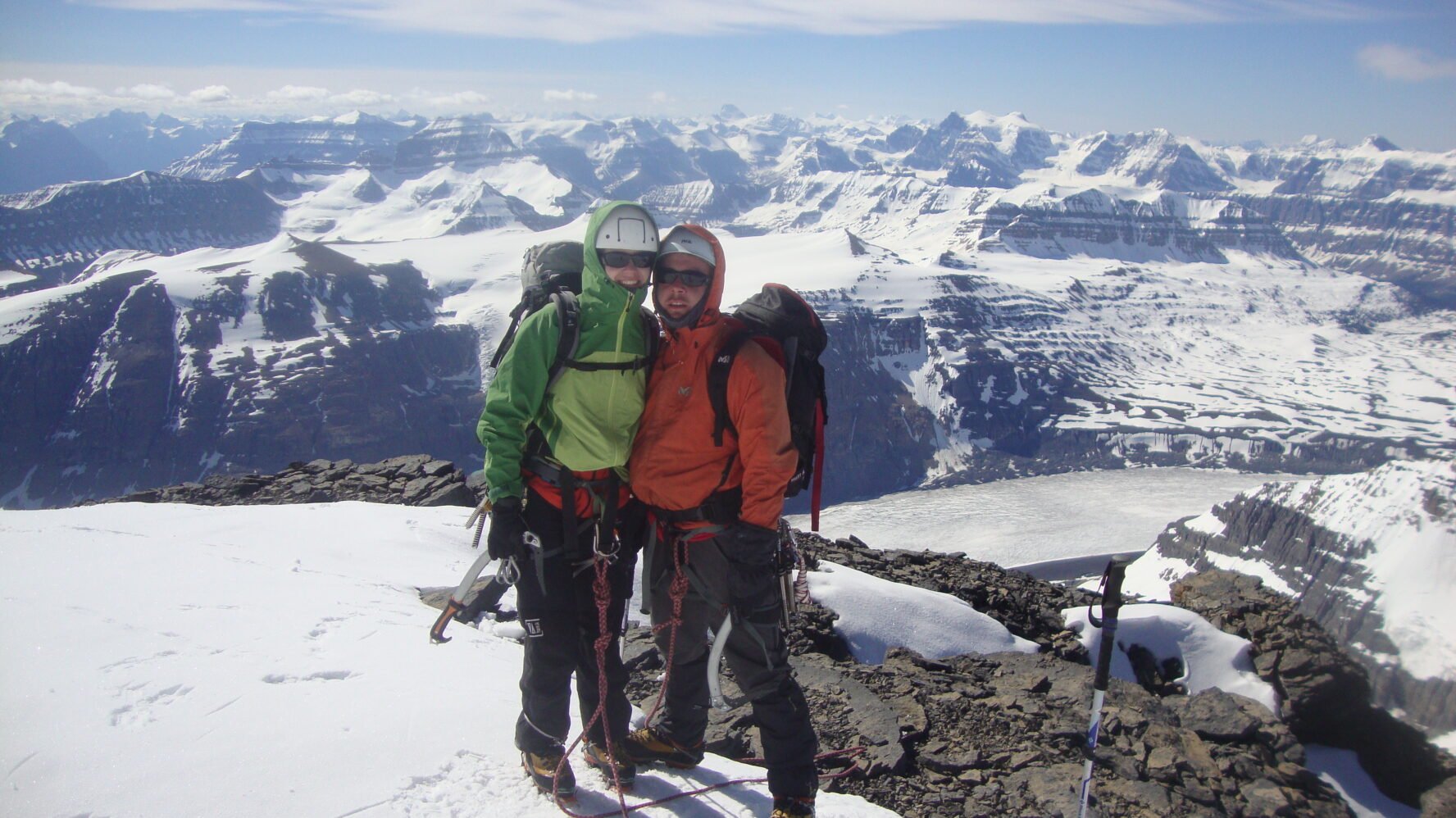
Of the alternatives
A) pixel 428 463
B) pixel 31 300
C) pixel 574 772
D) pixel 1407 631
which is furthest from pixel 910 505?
pixel 31 300

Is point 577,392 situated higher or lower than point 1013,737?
higher

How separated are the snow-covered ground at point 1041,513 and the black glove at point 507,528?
123 m

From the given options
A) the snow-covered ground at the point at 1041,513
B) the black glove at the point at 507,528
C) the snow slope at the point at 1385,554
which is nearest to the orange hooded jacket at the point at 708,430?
the black glove at the point at 507,528

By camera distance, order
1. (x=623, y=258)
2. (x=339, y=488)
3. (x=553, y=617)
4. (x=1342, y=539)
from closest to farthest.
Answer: (x=623, y=258)
(x=553, y=617)
(x=339, y=488)
(x=1342, y=539)

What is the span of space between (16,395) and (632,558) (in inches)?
9030

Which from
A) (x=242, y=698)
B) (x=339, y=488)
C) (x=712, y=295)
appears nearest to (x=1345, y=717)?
(x=712, y=295)

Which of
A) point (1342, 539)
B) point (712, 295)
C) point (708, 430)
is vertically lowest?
point (1342, 539)

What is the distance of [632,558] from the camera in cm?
632

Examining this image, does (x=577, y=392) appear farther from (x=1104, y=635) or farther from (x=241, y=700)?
(x=1104, y=635)

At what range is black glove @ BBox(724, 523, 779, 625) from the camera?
570 cm

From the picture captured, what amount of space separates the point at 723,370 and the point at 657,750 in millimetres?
3336

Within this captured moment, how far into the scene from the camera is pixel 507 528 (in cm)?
584

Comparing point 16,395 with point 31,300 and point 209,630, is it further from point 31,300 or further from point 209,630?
point 209,630

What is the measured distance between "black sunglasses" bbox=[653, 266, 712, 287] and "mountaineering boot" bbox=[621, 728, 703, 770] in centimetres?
380
